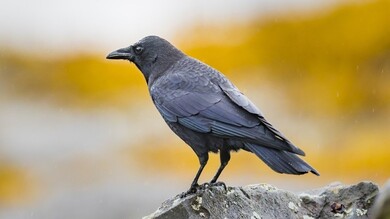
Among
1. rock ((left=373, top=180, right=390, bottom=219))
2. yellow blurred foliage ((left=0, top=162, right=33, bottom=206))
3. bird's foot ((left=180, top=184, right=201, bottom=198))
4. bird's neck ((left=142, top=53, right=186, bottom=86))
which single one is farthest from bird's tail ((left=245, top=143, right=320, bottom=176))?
yellow blurred foliage ((left=0, top=162, right=33, bottom=206))

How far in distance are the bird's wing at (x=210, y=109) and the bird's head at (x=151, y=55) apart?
0.27 meters

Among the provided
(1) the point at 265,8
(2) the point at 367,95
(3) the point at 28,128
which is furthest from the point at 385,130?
(3) the point at 28,128

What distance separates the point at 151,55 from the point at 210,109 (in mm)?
934

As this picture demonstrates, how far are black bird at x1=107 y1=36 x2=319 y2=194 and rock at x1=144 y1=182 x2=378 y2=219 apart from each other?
0.64ft

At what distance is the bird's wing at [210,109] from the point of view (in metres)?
6.44

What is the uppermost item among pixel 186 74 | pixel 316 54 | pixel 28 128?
pixel 316 54

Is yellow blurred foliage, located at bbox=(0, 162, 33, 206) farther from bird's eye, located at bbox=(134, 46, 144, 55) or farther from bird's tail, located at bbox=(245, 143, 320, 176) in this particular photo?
bird's tail, located at bbox=(245, 143, 320, 176)

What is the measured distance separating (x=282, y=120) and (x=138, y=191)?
2137 millimetres

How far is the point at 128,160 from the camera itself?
1320cm

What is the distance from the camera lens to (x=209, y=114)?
666cm

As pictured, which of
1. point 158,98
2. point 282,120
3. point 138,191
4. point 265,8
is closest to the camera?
point 158,98

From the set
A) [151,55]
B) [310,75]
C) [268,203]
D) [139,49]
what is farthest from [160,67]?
[310,75]

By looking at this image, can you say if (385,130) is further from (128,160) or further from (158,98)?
(158,98)

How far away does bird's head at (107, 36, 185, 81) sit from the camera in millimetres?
7367
